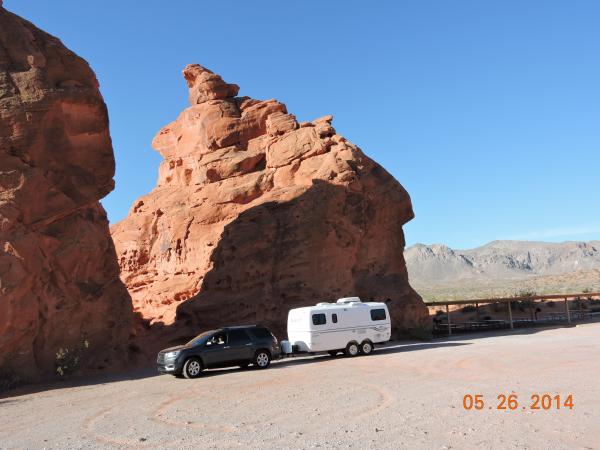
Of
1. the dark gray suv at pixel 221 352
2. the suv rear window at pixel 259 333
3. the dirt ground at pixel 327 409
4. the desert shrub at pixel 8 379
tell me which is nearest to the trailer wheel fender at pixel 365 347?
the dirt ground at pixel 327 409

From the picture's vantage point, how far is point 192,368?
56.2ft

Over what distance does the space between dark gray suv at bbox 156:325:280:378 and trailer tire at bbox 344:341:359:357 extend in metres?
3.45

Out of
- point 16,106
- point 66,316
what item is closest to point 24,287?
point 66,316

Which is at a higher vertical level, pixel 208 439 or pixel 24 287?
pixel 24 287

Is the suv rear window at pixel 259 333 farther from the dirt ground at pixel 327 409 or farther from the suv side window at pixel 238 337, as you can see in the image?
the dirt ground at pixel 327 409

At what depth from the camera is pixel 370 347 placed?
72.6 ft

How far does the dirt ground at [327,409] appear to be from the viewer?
26.5 ft

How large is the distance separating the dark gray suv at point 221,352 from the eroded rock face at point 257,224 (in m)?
7.27

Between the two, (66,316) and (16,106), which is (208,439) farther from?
(16,106)

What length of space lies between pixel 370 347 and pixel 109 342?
1034cm

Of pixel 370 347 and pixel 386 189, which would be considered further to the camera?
pixel 386 189

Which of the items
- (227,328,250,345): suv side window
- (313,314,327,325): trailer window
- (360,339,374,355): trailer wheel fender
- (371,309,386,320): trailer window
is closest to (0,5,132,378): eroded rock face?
(227,328,250,345): suv side window

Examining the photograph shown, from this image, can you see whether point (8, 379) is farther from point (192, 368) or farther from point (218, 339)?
point (218, 339)

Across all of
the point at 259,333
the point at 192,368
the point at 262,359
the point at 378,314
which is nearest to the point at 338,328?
the point at 378,314
